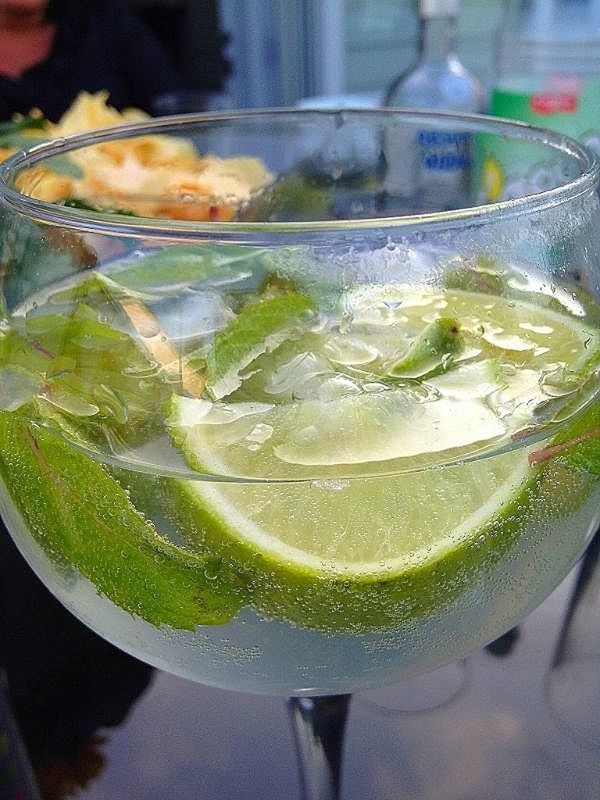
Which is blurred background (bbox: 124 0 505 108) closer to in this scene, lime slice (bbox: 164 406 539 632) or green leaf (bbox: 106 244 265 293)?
green leaf (bbox: 106 244 265 293)

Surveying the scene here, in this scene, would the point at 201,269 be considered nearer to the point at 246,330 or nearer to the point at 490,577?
the point at 246,330

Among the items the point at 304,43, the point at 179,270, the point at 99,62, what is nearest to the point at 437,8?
the point at 179,270

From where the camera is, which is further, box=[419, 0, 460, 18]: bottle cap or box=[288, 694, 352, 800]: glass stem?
box=[419, 0, 460, 18]: bottle cap

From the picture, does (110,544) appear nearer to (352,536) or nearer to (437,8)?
(352,536)

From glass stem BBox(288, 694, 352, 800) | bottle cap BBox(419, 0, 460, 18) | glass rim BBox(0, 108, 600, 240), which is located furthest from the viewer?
bottle cap BBox(419, 0, 460, 18)

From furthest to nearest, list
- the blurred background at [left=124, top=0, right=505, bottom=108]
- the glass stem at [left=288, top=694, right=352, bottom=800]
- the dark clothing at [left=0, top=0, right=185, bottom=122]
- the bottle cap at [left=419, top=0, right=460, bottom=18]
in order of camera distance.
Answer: the blurred background at [left=124, top=0, right=505, bottom=108]
the dark clothing at [left=0, top=0, right=185, bottom=122]
the bottle cap at [left=419, top=0, right=460, bottom=18]
the glass stem at [left=288, top=694, right=352, bottom=800]

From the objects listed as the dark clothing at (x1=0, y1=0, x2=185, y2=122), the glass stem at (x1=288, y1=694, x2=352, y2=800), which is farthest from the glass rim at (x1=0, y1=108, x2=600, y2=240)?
the dark clothing at (x1=0, y1=0, x2=185, y2=122)

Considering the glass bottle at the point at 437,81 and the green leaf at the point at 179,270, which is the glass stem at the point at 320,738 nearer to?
the green leaf at the point at 179,270

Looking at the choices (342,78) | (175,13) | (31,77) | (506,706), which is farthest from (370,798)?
(175,13)
